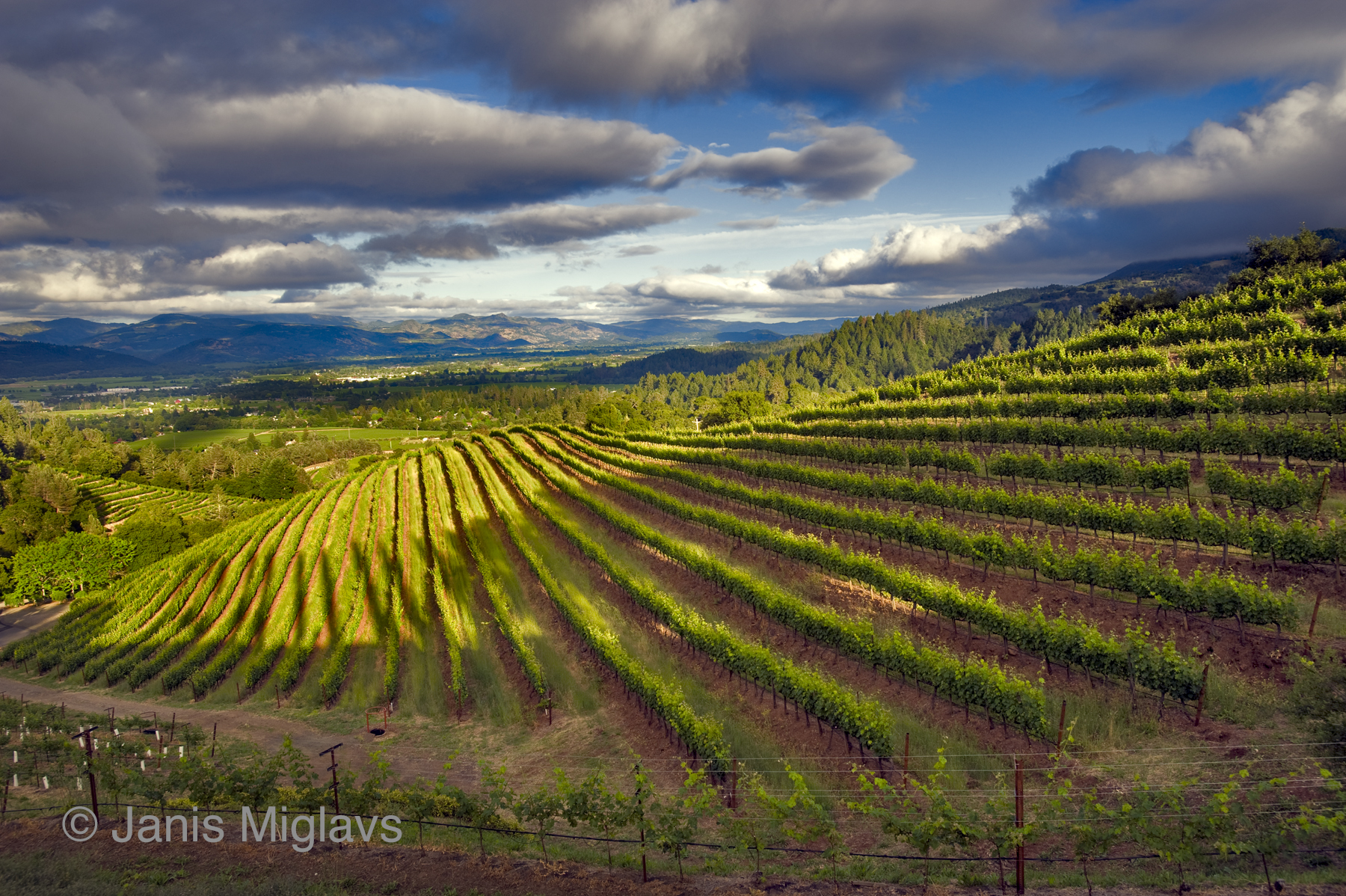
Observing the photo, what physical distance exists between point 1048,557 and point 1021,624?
492cm

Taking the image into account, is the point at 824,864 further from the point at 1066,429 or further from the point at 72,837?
the point at 1066,429

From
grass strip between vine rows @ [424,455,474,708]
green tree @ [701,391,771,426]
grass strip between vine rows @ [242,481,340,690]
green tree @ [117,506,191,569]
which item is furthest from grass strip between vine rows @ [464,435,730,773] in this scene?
green tree @ [701,391,771,426]

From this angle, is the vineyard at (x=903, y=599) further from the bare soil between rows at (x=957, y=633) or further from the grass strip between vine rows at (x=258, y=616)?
the grass strip between vine rows at (x=258, y=616)

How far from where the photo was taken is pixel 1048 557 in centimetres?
2488

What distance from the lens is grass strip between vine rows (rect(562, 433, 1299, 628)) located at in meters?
19.1

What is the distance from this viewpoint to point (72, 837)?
1495 cm

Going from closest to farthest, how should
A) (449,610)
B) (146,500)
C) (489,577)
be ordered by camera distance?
1. (449,610)
2. (489,577)
3. (146,500)

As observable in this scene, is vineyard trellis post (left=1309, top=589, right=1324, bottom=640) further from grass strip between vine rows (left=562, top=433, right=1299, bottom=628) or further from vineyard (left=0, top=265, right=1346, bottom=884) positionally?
grass strip between vine rows (left=562, top=433, right=1299, bottom=628)

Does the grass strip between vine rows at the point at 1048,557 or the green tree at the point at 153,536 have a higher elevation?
the grass strip between vine rows at the point at 1048,557

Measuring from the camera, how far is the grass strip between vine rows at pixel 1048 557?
19.1m

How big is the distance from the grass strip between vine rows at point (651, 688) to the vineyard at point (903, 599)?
0.16 metres

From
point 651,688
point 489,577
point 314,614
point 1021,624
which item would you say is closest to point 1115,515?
point 1021,624

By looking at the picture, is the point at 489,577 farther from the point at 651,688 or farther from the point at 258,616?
the point at 651,688

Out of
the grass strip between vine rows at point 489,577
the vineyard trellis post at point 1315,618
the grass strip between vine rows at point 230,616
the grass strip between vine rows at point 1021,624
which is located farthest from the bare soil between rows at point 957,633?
the grass strip between vine rows at point 230,616
